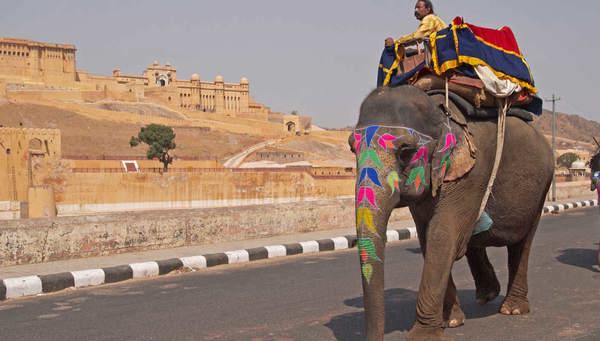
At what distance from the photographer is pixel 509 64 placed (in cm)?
557

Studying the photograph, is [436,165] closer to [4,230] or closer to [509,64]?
[509,64]

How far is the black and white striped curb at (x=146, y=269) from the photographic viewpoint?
807 cm

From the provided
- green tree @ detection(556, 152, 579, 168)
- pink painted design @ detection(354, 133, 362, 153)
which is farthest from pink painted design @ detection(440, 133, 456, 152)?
green tree @ detection(556, 152, 579, 168)

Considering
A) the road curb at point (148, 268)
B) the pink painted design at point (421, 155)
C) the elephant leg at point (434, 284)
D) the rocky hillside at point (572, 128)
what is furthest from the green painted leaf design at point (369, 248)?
the rocky hillside at point (572, 128)

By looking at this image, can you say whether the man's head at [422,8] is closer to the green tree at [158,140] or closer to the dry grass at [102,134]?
the green tree at [158,140]

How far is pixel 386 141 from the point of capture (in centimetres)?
444

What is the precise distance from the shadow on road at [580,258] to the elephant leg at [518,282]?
124 inches

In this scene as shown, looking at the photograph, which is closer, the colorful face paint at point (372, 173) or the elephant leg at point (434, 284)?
the colorful face paint at point (372, 173)

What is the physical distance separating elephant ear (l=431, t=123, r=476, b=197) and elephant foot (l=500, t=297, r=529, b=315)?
5.54 ft

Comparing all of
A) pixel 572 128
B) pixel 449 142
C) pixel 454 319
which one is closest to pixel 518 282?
pixel 454 319

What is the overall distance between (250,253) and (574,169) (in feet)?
161

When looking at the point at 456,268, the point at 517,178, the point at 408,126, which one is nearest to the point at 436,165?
the point at 408,126

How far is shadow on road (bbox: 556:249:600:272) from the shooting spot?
945cm

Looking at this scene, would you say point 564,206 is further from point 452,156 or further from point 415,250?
point 452,156
